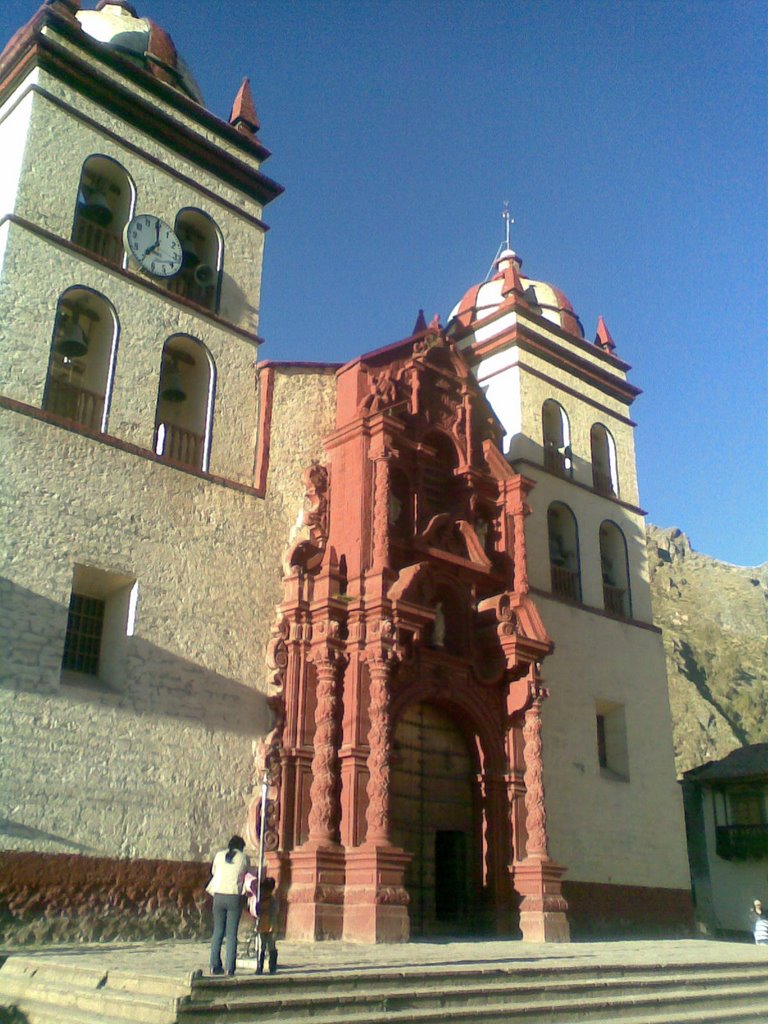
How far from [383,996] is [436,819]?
7.57m

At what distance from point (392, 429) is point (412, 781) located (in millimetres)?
6125

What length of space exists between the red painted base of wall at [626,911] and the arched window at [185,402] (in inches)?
436

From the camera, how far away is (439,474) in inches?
765

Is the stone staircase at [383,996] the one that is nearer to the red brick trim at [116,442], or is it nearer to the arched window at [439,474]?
the red brick trim at [116,442]

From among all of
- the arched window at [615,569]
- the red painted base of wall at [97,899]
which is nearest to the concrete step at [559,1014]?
the red painted base of wall at [97,899]

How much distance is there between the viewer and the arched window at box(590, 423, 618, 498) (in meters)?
24.9

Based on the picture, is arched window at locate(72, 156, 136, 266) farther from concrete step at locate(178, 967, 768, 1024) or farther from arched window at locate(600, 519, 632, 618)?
arched window at locate(600, 519, 632, 618)

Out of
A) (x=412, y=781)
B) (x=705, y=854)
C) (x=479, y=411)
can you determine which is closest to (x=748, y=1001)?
(x=412, y=781)

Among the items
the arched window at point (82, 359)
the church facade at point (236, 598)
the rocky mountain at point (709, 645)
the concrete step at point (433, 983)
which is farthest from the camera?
the rocky mountain at point (709, 645)

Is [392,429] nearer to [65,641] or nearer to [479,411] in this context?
[479,411]

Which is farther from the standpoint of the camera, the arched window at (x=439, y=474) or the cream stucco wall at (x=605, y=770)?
the cream stucco wall at (x=605, y=770)

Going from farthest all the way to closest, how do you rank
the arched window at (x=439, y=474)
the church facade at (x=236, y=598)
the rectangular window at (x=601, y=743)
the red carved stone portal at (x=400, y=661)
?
the rectangular window at (x=601, y=743) < the arched window at (x=439, y=474) < the red carved stone portal at (x=400, y=661) < the church facade at (x=236, y=598)

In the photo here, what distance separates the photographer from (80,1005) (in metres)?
9.41

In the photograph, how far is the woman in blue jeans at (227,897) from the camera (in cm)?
956
